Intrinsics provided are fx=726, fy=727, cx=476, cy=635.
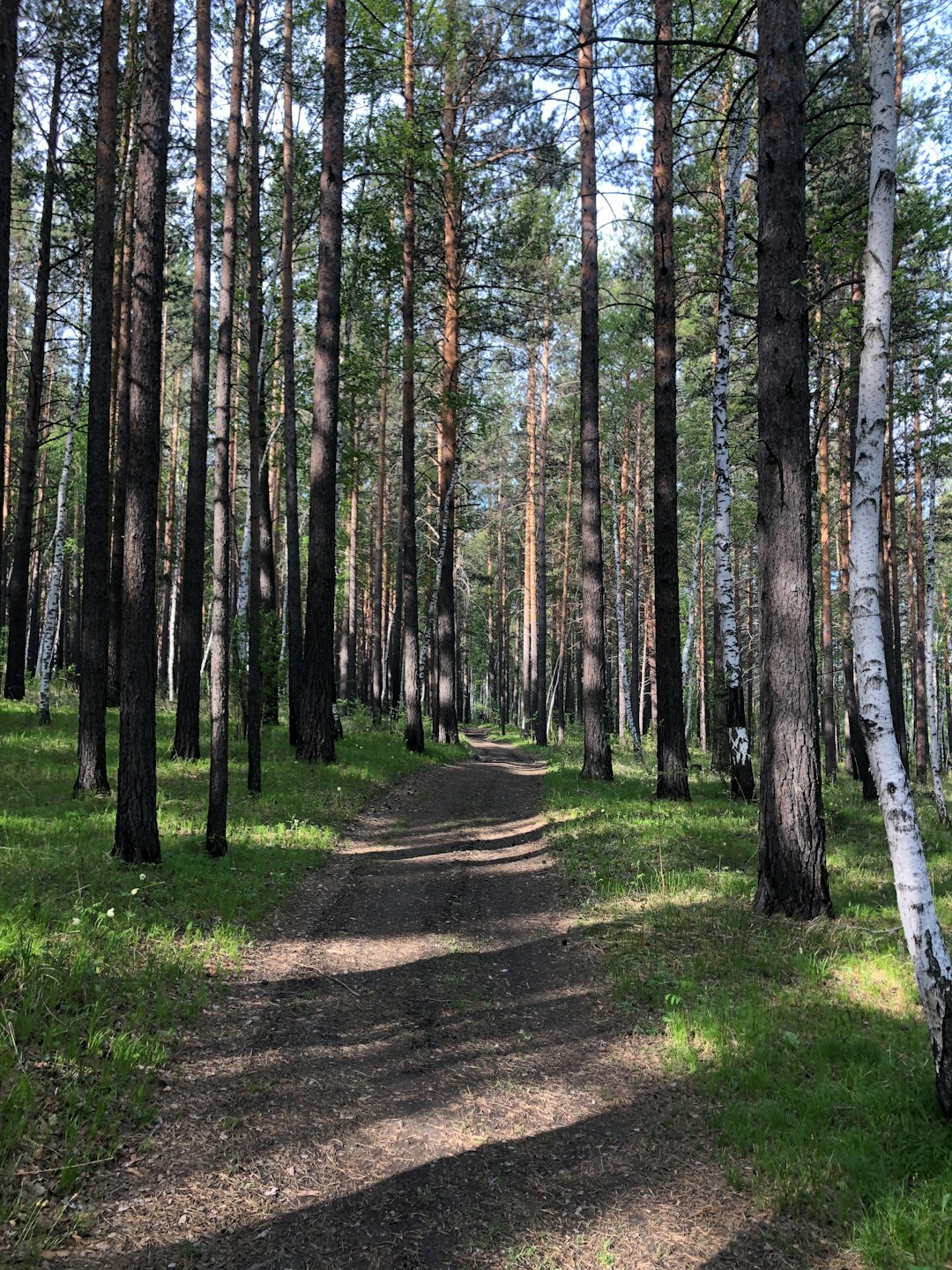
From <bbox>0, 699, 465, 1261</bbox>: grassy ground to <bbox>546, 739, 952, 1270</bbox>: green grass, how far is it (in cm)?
328

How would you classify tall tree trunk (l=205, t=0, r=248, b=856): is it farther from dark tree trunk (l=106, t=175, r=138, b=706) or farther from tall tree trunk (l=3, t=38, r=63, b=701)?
tall tree trunk (l=3, t=38, r=63, b=701)

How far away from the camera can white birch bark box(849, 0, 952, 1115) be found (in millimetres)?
3994

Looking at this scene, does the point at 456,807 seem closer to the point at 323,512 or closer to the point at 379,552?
the point at 323,512

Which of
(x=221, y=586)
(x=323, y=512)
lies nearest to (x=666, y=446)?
(x=323, y=512)

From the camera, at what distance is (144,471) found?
765 cm

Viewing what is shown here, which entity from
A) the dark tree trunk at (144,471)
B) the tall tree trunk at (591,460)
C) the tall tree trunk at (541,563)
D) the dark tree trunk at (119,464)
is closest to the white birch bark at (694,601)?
the tall tree trunk at (541,563)

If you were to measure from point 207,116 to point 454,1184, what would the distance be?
10.3 meters

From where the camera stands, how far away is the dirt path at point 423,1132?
3234 millimetres

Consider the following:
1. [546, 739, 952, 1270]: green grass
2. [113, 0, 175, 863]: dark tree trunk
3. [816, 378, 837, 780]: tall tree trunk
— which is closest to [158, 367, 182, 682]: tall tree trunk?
[113, 0, 175, 863]: dark tree trunk

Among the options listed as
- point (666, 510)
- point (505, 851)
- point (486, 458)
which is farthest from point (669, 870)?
point (486, 458)

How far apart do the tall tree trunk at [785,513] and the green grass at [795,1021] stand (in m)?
0.69

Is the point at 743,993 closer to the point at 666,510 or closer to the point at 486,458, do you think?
the point at 666,510

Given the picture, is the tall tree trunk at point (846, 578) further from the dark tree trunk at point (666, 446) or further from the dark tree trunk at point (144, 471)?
the dark tree trunk at point (144, 471)

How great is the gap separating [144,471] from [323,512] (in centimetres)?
680
